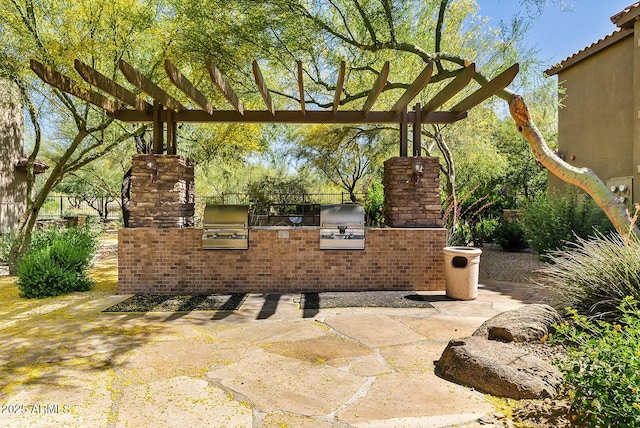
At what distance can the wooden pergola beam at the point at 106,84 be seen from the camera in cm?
390

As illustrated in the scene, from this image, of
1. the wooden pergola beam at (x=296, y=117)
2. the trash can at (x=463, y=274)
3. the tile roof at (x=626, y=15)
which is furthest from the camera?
the tile roof at (x=626, y=15)

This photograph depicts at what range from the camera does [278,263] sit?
561 cm

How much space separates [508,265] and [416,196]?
3.46 metres

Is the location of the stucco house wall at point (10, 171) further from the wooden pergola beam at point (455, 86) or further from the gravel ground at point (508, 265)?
the gravel ground at point (508, 265)

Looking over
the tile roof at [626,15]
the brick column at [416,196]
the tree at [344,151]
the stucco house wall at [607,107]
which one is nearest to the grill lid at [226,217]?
the brick column at [416,196]

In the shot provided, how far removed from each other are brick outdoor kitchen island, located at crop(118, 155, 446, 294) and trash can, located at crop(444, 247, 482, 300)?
42 centimetres

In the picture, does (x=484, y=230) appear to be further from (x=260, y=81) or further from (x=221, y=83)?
(x=221, y=83)

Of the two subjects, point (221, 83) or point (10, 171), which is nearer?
point (221, 83)

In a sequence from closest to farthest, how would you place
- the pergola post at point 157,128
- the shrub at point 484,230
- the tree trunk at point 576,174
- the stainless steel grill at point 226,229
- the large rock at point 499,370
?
1. the large rock at point 499,370
2. the tree trunk at point 576,174
3. the stainless steel grill at point 226,229
4. the pergola post at point 157,128
5. the shrub at point 484,230

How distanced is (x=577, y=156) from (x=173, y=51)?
9706 millimetres

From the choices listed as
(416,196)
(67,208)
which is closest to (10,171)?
(416,196)

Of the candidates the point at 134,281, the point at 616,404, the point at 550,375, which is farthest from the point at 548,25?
the point at 134,281

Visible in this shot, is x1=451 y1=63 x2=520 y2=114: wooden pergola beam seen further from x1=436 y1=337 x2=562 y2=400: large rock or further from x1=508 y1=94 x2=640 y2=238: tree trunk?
x1=436 y1=337 x2=562 y2=400: large rock

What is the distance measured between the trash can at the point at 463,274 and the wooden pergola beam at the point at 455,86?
2109 millimetres
